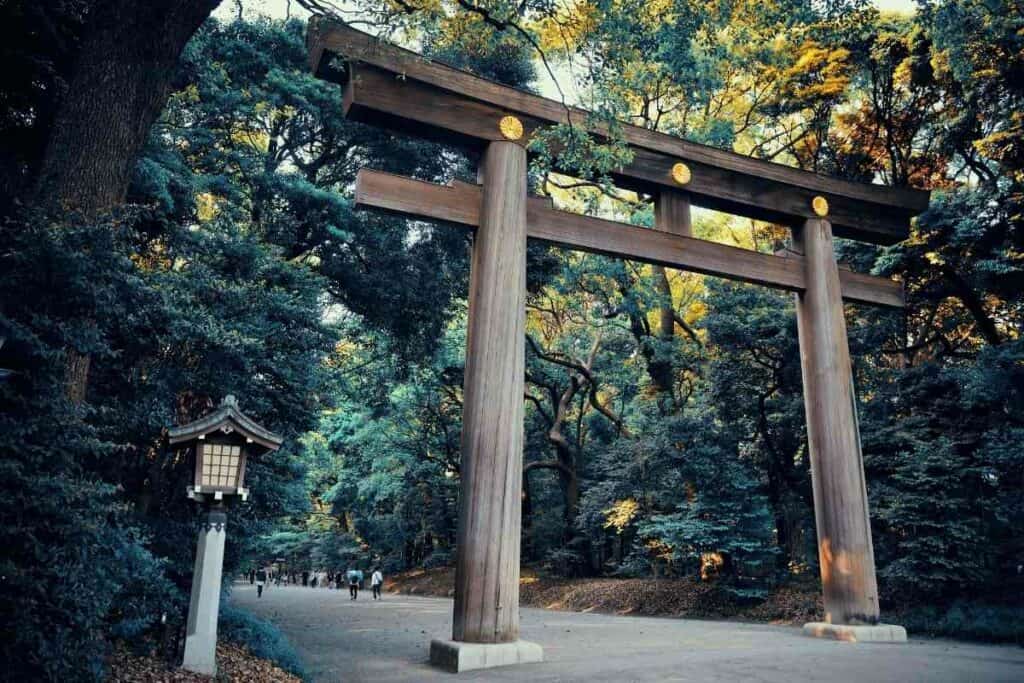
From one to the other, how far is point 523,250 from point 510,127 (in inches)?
61.4

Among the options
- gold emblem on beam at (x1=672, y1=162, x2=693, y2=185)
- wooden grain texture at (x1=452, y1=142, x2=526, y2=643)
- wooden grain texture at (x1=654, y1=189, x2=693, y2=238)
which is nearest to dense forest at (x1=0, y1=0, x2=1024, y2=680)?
wooden grain texture at (x1=452, y1=142, x2=526, y2=643)

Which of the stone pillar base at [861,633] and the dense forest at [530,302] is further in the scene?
the stone pillar base at [861,633]

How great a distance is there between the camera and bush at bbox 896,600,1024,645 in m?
9.46

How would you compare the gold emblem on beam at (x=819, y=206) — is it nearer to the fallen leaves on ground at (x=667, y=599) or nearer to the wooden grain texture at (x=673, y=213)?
the wooden grain texture at (x=673, y=213)

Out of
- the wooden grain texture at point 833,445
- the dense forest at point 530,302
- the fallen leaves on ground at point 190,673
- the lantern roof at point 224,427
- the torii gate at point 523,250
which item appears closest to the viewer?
the dense forest at point 530,302

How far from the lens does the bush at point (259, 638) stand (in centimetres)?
683

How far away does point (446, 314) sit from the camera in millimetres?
13148

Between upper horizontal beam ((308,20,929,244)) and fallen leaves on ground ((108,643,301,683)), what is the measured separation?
19.1 ft

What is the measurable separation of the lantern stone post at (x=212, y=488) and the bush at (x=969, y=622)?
414 inches

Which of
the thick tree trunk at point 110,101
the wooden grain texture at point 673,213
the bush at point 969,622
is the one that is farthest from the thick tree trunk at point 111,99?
the bush at point 969,622

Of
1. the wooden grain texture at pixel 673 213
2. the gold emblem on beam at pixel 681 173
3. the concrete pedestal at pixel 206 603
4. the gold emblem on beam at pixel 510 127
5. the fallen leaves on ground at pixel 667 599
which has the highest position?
the gold emblem on beam at pixel 681 173

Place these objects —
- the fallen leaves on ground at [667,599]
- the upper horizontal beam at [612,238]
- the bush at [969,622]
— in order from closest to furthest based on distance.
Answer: the upper horizontal beam at [612,238] → the bush at [969,622] → the fallen leaves on ground at [667,599]

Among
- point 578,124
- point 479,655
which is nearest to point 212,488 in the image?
point 479,655

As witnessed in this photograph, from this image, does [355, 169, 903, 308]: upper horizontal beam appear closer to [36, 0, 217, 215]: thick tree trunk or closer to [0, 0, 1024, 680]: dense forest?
[0, 0, 1024, 680]: dense forest
